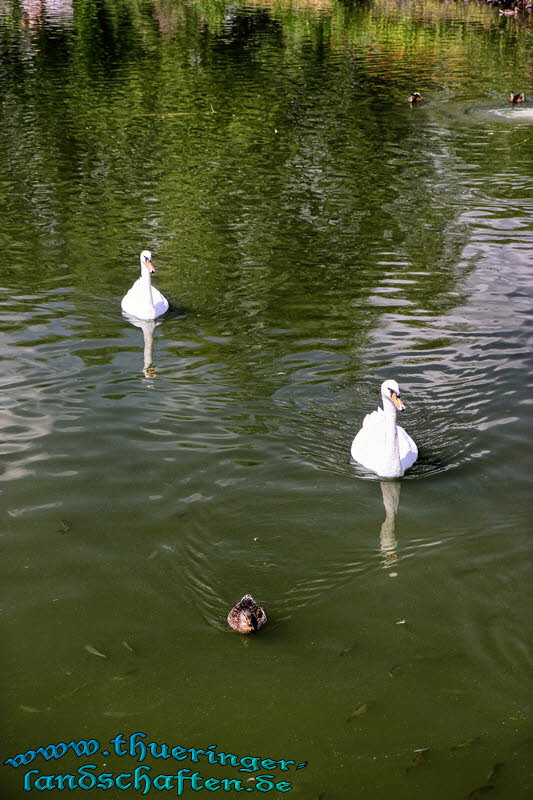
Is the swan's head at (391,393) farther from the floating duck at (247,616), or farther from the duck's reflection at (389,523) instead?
the floating duck at (247,616)

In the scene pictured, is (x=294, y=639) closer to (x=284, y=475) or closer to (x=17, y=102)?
(x=284, y=475)

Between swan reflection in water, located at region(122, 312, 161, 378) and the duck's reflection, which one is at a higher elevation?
swan reflection in water, located at region(122, 312, 161, 378)

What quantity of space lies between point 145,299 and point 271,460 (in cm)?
422

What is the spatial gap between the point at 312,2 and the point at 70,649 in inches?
2164

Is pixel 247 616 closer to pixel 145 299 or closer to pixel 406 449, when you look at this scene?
pixel 406 449

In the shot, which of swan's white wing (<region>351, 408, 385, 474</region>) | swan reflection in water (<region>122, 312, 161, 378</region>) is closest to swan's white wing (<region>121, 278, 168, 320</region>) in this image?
swan reflection in water (<region>122, 312, 161, 378</region>)

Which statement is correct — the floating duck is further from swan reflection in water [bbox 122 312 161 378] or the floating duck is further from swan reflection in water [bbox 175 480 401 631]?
swan reflection in water [bbox 122 312 161 378]

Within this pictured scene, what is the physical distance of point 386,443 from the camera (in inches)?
362

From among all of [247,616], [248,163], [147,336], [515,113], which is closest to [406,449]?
[247,616]

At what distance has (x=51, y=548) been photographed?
8.34m

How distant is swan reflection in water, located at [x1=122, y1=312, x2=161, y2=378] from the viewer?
38.4ft

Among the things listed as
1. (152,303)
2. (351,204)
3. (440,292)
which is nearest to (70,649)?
(152,303)

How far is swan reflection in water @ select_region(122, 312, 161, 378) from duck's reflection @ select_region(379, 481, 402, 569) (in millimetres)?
3771

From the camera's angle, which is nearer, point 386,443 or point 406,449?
point 386,443
